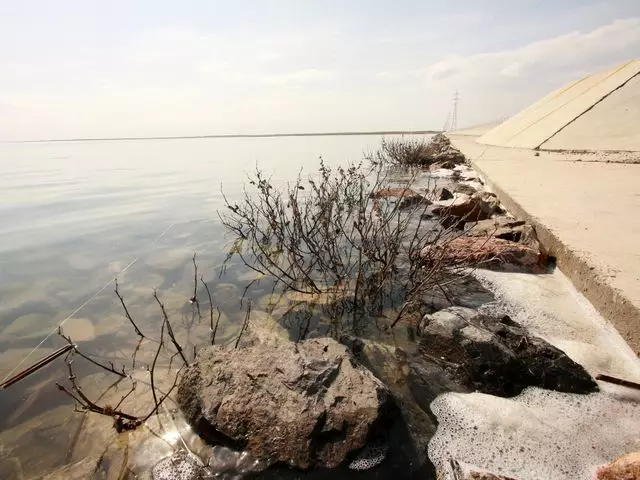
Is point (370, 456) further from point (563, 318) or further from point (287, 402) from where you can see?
point (563, 318)

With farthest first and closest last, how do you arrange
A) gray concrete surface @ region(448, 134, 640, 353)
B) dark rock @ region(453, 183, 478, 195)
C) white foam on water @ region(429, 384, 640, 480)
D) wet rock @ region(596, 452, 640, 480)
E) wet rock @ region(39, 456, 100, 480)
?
dark rock @ region(453, 183, 478, 195)
gray concrete surface @ region(448, 134, 640, 353)
wet rock @ region(39, 456, 100, 480)
white foam on water @ region(429, 384, 640, 480)
wet rock @ region(596, 452, 640, 480)

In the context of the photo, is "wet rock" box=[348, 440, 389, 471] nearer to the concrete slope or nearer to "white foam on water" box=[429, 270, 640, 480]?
"white foam on water" box=[429, 270, 640, 480]

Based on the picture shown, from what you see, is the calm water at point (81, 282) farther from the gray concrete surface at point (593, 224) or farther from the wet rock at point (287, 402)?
the gray concrete surface at point (593, 224)

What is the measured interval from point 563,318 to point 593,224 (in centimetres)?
151

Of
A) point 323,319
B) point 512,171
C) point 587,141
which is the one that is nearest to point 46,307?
point 323,319

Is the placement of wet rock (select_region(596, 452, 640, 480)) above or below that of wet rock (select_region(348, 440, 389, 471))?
above

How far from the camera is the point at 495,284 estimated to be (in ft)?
12.3

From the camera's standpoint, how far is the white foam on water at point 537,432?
72.1 inches

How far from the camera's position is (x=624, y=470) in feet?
4.83

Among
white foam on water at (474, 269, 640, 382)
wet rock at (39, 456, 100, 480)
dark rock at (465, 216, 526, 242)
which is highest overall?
dark rock at (465, 216, 526, 242)

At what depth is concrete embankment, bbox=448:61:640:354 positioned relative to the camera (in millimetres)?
2756

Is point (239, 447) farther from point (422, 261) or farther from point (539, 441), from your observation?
point (422, 261)

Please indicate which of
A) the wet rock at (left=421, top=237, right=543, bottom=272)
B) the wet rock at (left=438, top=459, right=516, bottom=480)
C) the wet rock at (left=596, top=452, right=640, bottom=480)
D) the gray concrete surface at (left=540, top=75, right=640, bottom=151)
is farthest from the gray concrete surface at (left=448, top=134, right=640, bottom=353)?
the gray concrete surface at (left=540, top=75, right=640, bottom=151)

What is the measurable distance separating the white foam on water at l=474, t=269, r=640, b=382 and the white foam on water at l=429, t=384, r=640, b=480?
29cm
